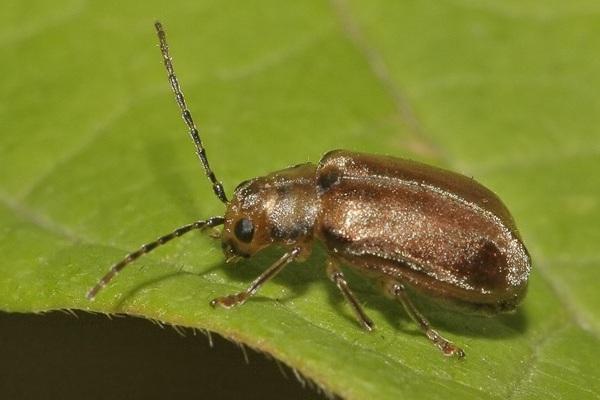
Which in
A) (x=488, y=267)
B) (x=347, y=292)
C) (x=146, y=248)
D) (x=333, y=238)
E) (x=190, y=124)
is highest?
(x=190, y=124)

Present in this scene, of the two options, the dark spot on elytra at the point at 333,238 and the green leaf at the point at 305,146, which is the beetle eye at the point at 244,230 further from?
the dark spot on elytra at the point at 333,238

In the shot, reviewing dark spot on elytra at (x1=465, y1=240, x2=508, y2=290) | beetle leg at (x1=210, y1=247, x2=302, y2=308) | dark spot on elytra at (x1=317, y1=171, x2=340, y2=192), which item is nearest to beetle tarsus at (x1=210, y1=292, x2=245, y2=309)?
beetle leg at (x1=210, y1=247, x2=302, y2=308)

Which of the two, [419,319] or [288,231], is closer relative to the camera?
[419,319]

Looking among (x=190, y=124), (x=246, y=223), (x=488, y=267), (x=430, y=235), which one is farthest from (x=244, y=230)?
(x=488, y=267)

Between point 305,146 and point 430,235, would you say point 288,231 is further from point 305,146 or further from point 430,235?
point 305,146

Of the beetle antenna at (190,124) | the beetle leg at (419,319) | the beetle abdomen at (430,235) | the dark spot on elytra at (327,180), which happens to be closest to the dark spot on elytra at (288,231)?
the beetle abdomen at (430,235)

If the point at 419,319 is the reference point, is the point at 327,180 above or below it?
above

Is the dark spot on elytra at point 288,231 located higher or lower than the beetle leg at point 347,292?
higher
